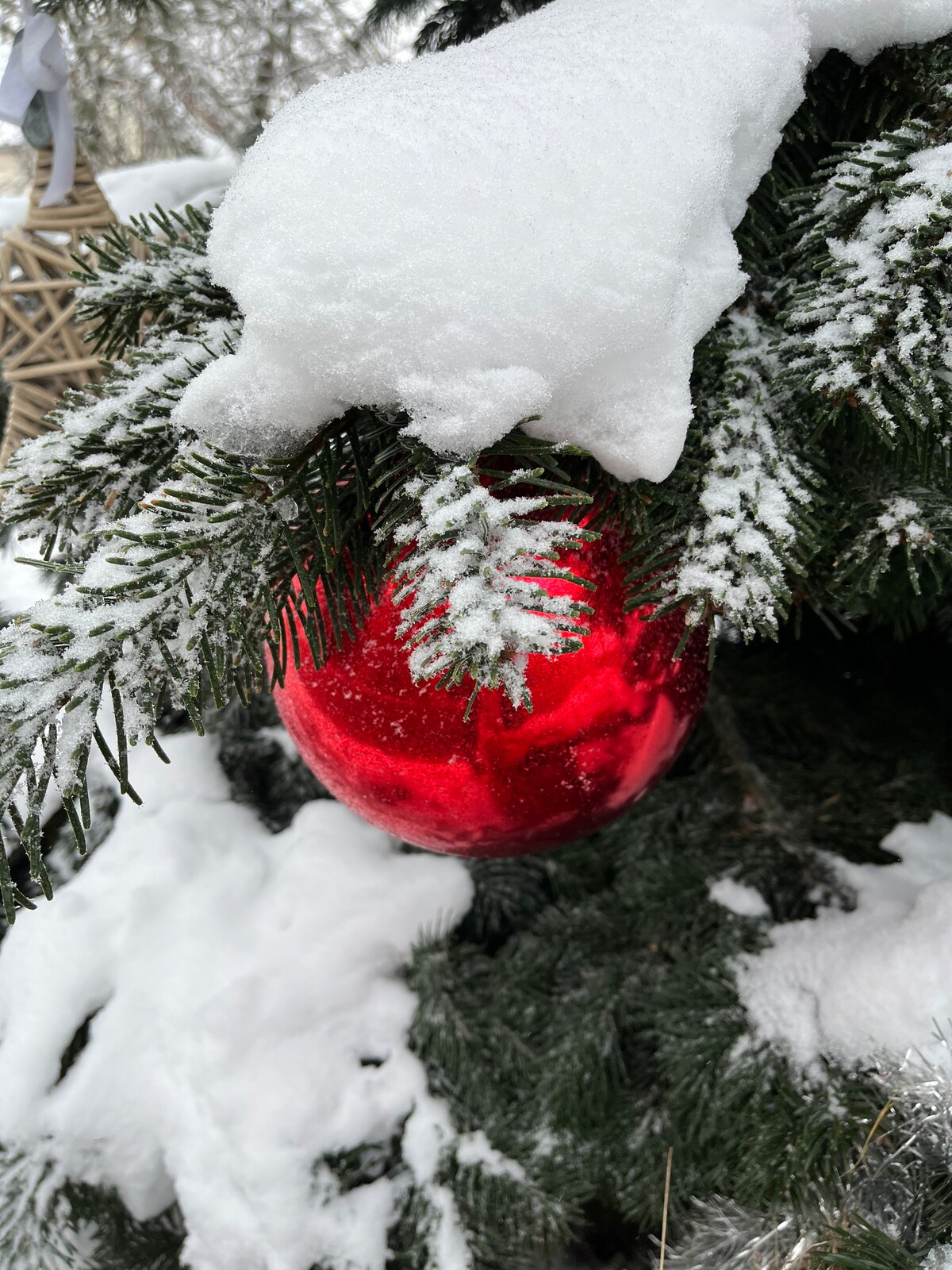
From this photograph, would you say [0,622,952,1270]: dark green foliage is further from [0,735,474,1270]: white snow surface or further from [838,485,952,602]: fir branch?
[838,485,952,602]: fir branch

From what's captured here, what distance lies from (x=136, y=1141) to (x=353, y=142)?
60 centimetres

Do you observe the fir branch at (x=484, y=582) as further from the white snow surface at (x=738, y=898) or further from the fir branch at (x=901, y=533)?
the white snow surface at (x=738, y=898)

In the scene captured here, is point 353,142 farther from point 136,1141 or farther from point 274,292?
point 136,1141

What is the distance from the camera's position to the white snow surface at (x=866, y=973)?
456mm

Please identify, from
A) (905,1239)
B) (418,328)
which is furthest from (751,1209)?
(418,328)

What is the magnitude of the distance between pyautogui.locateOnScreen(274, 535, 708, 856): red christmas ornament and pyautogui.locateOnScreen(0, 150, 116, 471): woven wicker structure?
0.35 m

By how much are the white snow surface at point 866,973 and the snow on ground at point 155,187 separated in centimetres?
83

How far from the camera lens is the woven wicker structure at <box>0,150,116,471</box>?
2.01 feet

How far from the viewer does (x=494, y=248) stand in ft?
0.92

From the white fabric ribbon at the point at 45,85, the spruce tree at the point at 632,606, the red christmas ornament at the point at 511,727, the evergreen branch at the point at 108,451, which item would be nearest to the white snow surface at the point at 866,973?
the spruce tree at the point at 632,606

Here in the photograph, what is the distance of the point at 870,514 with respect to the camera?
0.36 m

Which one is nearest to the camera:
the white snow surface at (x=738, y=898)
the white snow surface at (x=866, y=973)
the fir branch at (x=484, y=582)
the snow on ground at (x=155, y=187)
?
the fir branch at (x=484, y=582)

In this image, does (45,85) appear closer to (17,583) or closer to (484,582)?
(17,583)

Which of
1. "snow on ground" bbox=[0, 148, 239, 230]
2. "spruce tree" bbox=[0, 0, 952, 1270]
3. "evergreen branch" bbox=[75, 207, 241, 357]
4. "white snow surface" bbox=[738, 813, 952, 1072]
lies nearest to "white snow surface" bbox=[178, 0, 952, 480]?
"spruce tree" bbox=[0, 0, 952, 1270]
